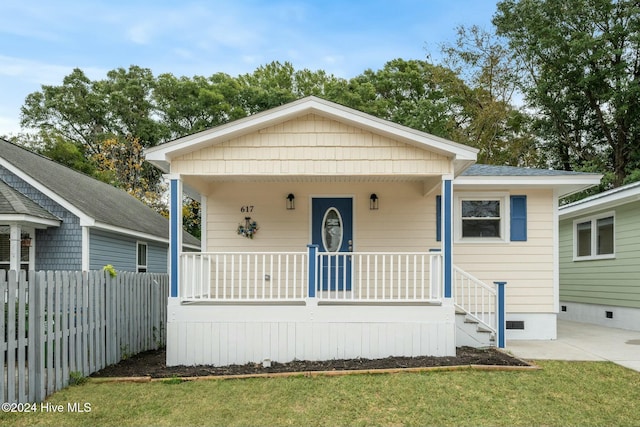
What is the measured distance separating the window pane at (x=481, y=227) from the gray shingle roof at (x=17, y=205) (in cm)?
857

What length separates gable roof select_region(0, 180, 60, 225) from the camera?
10438 mm

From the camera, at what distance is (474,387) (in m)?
6.12

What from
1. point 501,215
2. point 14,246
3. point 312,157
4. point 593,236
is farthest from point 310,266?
point 593,236

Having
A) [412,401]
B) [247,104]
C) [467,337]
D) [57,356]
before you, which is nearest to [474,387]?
[412,401]

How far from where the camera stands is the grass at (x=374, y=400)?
507 centimetres

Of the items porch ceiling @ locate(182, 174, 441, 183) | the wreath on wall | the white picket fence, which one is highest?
porch ceiling @ locate(182, 174, 441, 183)

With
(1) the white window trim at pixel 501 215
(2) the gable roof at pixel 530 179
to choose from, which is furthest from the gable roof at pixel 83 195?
(2) the gable roof at pixel 530 179

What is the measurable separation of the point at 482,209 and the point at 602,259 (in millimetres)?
4176

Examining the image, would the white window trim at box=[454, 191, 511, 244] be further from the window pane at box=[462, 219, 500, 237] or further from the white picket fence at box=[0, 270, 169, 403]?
the white picket fence at box=[0, 270, 169, 403]

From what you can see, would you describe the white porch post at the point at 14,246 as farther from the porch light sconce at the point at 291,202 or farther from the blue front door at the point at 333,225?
the blue front door at the point at 333,225

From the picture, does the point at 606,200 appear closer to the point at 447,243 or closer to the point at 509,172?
the point at 509,172

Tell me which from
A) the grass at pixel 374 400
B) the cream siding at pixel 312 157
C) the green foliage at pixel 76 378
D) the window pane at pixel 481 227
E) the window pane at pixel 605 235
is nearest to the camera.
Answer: the grass at pixel 374 400

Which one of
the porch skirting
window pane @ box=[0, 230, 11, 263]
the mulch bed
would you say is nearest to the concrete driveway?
the mulch bed

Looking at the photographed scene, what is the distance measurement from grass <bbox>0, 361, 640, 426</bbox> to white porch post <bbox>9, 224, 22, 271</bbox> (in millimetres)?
5832
